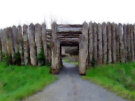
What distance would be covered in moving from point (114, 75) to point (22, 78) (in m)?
5.11

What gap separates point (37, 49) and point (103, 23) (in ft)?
15.1

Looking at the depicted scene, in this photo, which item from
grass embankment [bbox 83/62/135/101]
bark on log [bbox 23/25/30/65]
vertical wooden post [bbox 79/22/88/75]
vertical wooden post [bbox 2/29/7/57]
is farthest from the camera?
vertical wooden post [bbox 2/29/7/57]

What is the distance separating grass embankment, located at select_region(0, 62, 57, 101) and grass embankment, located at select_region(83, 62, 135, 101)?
2303 mm

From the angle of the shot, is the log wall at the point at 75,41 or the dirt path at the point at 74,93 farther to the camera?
the log wall at the point at 75,41

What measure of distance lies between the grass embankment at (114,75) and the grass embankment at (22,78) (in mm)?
2303

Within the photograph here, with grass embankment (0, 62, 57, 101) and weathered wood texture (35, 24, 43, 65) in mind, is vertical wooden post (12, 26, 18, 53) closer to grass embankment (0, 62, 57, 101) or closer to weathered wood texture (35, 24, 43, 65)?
grass embankment (0, 62, 57, 101)

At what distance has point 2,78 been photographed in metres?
9.84

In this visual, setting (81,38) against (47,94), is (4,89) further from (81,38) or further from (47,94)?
(81,38)

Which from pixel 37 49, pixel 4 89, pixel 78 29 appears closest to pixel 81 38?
pixel 78 29

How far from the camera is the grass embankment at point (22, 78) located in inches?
310

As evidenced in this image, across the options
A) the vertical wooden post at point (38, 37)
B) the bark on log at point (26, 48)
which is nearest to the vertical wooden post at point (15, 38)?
the bark on log at point (26, 48)

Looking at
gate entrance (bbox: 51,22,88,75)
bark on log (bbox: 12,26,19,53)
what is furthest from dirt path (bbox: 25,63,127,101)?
bark on log (bbox: 12,26,19,53)

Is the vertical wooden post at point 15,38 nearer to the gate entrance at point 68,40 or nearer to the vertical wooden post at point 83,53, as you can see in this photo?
the gate entrance at point 68,40

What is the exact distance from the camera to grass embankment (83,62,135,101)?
8086 millimetres
